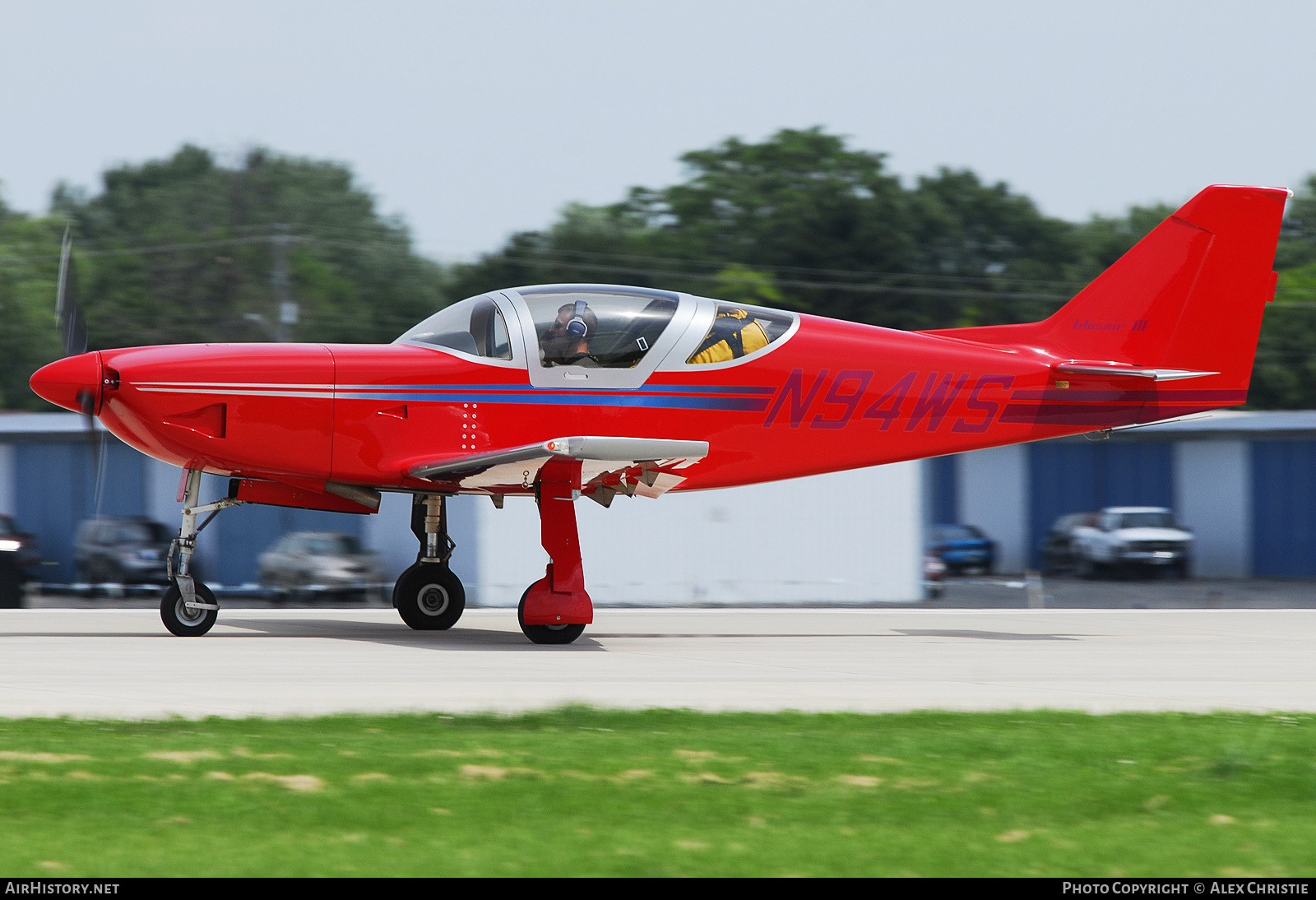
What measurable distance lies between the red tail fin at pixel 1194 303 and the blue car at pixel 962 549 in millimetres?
15482

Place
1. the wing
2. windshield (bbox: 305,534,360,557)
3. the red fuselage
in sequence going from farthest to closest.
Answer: windshield (bbox: 305,534,360,557)
the red fuselage
the wing

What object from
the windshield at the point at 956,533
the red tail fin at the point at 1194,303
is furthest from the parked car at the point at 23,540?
the windshield at the point at 956,533

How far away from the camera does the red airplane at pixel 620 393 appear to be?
448 inches

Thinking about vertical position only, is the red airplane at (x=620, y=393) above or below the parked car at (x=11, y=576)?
above

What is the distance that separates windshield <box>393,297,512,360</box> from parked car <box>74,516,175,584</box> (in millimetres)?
10395

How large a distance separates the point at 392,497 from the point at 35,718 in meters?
12.9

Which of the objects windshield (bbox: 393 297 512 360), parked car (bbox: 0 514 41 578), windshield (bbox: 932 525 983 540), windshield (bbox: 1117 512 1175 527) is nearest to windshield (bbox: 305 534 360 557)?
parked car (bbox: 0 514 41 578)

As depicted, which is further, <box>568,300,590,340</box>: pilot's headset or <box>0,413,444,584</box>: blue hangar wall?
<box>0,413,444,584</box>: blue hangar wall

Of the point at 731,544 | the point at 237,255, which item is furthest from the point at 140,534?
the point at 237,255

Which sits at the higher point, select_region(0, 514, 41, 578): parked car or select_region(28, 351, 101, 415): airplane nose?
select_region(28, 351, 101, 415): airplane nose

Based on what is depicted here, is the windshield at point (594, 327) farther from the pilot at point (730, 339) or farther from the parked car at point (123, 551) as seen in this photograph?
the parked car at point (123, 551)

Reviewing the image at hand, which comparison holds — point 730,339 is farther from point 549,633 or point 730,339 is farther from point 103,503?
point 103,503

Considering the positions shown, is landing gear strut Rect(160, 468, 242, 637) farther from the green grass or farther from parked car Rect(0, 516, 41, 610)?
parked car Rect(0, 516, 41, 610)

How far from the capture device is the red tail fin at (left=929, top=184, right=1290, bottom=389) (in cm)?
1303
